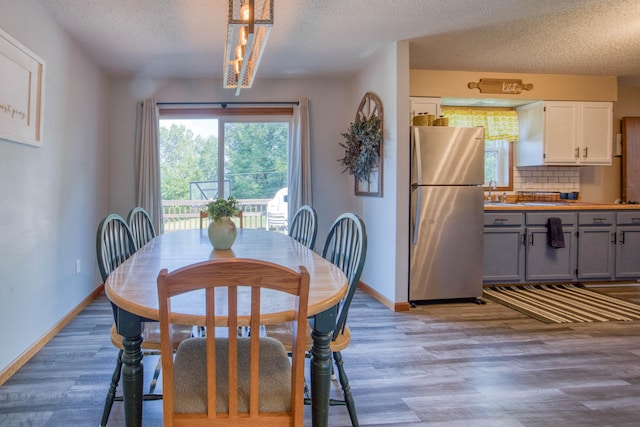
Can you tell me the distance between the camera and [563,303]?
3906 mm

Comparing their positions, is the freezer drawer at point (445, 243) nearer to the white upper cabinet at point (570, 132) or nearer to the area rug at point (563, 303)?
the area rug at point (563, 303)

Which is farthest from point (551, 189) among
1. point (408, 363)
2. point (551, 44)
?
point (408, 363)

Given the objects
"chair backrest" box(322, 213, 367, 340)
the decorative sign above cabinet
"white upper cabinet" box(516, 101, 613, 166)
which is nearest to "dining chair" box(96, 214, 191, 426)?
"chair backrest" box(322, 213, 367, 340)

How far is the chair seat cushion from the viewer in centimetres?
121

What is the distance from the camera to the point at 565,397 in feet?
7.04

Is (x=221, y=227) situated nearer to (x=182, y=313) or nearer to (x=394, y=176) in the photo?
(x=182, y=313)

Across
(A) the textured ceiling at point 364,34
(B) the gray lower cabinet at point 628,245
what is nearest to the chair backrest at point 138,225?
(A) the textured ceiling at point 364,34

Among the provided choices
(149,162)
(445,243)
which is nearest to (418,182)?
(445,243)

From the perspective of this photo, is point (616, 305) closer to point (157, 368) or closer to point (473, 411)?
point (473, 411)

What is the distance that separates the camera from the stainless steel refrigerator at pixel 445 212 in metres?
3.77

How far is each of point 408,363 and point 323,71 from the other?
3245 mm

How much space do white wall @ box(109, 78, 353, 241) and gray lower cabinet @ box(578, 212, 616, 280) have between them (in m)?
2.63

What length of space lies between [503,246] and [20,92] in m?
4.37

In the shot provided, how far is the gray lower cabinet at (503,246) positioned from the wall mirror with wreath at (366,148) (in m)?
1.29
